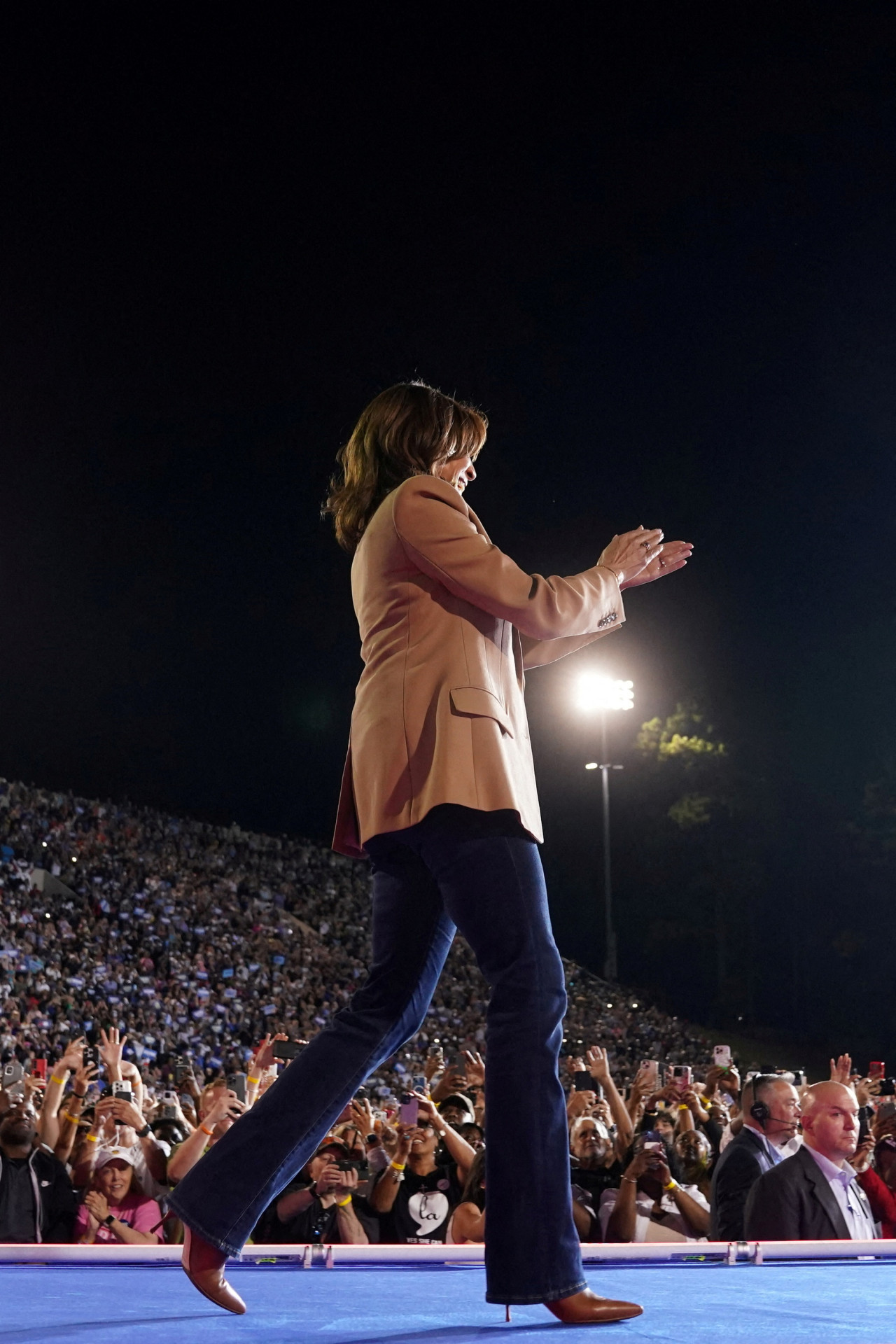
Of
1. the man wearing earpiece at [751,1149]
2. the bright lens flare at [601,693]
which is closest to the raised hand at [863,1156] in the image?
the man wearing earpiece at [751,1149]

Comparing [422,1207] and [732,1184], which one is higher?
[732,1184]

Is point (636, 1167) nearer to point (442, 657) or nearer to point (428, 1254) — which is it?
point (428, 1254)

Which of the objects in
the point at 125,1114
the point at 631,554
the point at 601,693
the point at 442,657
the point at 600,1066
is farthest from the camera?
the point at 601,693

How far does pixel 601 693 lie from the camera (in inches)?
946

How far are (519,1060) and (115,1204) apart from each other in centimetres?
350

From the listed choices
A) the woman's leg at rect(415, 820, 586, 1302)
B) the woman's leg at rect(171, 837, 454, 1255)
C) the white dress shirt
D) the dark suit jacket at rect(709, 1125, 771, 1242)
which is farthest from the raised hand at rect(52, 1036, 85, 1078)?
the woman's leg at rect(415, 820, 586, 1302)

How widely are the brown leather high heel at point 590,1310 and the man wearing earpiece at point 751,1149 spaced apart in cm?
238

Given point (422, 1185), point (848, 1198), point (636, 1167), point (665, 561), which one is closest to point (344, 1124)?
point (422, 1185)

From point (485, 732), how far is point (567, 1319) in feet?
2.81

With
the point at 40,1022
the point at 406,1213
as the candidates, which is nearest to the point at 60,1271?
the point at 406,1213

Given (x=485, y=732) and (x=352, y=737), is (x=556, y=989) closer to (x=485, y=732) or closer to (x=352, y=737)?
(x=485, y=732)

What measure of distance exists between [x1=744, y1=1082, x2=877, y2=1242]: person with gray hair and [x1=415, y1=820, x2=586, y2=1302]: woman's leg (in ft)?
6.98

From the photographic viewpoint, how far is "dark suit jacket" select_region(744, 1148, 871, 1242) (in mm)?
3666

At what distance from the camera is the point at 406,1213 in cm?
470
